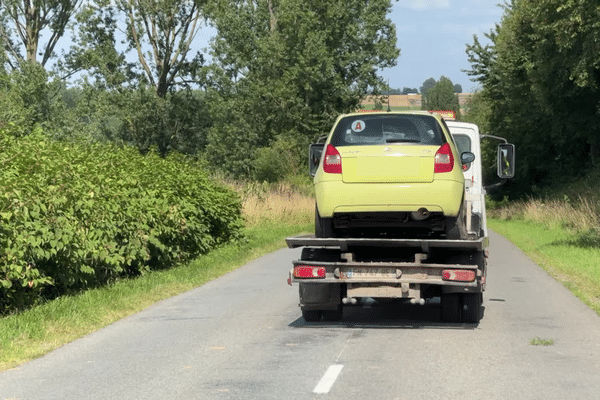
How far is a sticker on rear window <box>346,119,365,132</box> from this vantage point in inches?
482

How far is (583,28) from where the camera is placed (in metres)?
32.6

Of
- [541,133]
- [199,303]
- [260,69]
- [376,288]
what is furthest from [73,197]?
[260,69]

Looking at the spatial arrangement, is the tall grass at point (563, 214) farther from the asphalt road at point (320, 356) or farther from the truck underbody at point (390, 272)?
the truck underbody at point (390, 272)

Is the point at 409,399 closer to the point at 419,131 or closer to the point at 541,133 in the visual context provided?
the point at 419,131

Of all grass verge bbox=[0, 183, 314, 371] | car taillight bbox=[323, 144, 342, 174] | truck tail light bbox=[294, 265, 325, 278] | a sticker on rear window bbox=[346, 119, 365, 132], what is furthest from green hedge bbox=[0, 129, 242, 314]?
a sticker on rear window bbox=[346, 119, 365, 132]

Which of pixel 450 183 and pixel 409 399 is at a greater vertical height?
pixel 450 183

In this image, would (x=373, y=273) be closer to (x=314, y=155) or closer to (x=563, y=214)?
(x=314, y=155)

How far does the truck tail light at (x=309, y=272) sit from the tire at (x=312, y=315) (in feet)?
2.34

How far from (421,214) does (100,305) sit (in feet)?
14.4

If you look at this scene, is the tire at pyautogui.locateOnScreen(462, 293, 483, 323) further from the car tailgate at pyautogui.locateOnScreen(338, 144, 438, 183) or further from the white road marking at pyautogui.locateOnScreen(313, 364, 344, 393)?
the white road marking at pyautogui.locateOnScreen(313, 364, 344, 393)

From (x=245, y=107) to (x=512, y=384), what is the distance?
6497 centimetres

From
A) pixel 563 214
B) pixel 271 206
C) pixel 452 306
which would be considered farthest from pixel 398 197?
pixel 563 214

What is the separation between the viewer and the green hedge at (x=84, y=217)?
1188 cm

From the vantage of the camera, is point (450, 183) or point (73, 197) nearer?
point (450, 183)
